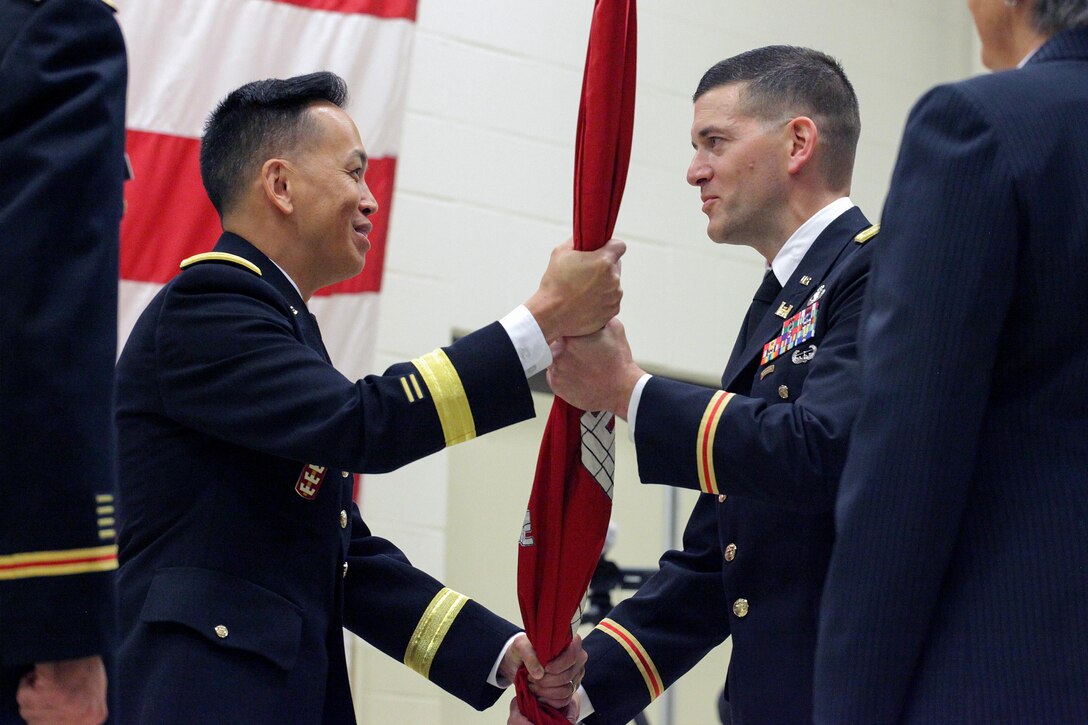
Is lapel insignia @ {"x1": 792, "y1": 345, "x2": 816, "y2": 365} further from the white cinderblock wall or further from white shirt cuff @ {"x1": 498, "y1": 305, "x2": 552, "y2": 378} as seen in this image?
the white cinderblock wall

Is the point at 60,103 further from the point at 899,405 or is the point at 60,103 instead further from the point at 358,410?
the point at 899,405

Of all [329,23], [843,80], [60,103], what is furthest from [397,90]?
[60,103]

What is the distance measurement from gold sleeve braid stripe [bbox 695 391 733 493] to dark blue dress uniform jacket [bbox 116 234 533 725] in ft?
0.90

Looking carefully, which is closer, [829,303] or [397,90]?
[829,303]

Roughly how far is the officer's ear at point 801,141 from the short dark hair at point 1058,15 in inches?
44.2

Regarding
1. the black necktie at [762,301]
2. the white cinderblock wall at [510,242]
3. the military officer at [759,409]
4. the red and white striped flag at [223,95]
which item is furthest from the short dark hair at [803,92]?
the white cinderblock wall at [510,242]

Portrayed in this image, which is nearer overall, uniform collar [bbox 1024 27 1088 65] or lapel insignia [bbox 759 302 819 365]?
uniform collar [bbox 1024 27 1088 65]

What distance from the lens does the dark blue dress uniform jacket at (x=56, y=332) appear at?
1.43m

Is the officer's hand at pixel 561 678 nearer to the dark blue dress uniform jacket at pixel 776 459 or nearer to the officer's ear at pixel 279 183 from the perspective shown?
the dark blue dress uniform jacket at pixel 776 459

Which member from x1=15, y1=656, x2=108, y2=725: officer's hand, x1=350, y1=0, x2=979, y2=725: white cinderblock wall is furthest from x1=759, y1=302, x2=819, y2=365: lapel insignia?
x1=350, y1=0, x2=979, y2=725: white cinderblock wall

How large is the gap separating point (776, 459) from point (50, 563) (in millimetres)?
1038

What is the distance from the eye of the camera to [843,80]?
2.83 metres

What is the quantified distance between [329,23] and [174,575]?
2408 mm

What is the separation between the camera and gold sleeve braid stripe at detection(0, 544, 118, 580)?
143cm
